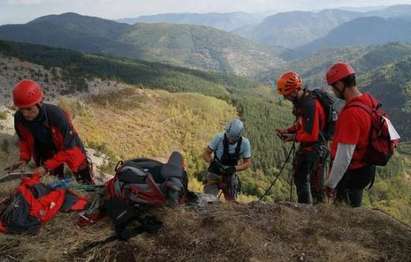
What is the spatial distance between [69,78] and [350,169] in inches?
1952

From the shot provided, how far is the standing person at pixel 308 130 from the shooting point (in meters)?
6.83

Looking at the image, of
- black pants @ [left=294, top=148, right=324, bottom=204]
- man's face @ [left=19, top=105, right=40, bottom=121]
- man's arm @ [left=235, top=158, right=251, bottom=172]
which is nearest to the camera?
man's face @ [left=19, top=105, right=40, bottom=121]

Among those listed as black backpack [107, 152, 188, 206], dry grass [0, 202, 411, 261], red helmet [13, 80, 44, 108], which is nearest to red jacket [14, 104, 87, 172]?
red helmet [13, 80, 44, 108]

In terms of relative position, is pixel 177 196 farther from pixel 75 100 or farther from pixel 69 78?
pixel 69 78

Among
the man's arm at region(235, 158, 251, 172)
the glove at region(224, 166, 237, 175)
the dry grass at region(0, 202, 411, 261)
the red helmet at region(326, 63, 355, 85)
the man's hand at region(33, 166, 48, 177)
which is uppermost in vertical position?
the red helmet at region(326, 63, 355, 85)

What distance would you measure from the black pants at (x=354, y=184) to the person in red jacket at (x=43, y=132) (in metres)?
3.89

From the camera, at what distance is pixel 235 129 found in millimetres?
7898

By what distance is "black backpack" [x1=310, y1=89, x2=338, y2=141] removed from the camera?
6.95 meters

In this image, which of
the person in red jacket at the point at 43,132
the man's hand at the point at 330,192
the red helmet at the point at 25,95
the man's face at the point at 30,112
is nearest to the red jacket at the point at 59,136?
the person in red jacket at the point at 43,132

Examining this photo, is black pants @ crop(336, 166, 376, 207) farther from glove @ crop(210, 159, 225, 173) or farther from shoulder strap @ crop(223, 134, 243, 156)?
glove @ crop(210, 159, 225, 173)

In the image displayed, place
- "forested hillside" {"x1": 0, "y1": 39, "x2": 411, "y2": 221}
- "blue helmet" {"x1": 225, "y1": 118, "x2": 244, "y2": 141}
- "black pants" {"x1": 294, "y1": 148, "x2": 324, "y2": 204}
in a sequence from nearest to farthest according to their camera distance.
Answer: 1. "black pants" {"x1": 294, "y1": 148, "x2": 324, "y2": 204}
2. "blue helmet" {"x1": 225, "y1": 118, "x2": 244, "y2": 141}
3. "forested hillside" {"x1": 0, "y1": 39, "x2": 411, "y2": 221}

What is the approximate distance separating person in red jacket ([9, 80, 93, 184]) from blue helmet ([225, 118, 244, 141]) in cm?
261

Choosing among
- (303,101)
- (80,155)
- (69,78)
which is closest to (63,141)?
(80,155)

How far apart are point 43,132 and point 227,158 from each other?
343cm
